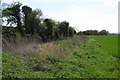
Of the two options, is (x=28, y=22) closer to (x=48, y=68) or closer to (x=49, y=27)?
(x=49, y=27)

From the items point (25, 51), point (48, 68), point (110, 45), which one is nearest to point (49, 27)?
→ point (110, 45)

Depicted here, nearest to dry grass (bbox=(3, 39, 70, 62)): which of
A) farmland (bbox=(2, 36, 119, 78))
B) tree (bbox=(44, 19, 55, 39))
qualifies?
farmland (bbox=(2, 36, 119, 78))

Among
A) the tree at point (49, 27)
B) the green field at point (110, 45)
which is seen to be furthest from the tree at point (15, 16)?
the green field at point (110, 45)

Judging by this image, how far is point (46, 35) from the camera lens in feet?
85.6

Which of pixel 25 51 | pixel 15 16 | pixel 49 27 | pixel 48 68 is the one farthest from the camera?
pixel 49 27

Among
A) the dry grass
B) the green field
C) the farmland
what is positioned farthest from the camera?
the green field

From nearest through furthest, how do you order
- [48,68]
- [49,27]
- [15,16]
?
[48,68]
[15,16]
[49,27]

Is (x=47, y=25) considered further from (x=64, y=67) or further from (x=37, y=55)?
(x=64, y=67)

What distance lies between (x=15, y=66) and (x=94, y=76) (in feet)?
11.5

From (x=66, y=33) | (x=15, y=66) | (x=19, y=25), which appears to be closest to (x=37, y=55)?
(x=15, y=66)

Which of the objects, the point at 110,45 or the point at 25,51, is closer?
the point at 25,51

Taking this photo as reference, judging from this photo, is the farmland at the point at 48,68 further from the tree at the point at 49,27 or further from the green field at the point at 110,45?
the tree at the point at 49,27

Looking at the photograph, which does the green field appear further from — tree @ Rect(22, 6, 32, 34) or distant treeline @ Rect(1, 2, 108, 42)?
tree @ Rect(22, 6, 32, 34)

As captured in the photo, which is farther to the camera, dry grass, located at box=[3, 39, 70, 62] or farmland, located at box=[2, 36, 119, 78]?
dry grass, located at box=[3, 39, 70, 62]
